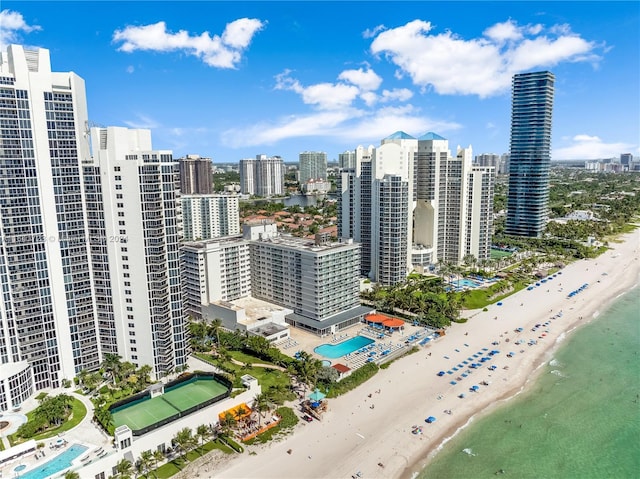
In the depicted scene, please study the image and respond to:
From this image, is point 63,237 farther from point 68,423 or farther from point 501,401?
point 501,401

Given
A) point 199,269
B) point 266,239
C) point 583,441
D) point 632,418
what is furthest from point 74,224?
point 632,418

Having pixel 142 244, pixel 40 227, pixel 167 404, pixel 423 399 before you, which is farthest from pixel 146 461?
pixel 423 399

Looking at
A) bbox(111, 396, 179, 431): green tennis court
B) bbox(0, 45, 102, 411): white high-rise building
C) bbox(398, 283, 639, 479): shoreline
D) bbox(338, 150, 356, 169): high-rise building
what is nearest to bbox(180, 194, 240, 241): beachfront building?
bbox(338, 150, 356, 169): high-rise building

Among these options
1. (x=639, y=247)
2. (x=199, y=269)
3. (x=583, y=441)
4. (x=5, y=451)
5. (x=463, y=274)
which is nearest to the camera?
(x=5, y=451)

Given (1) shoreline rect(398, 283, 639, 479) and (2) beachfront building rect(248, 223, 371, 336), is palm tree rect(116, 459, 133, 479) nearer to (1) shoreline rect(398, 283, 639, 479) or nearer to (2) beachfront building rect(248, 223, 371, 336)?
(1) shoreline rect(398, 283, 639, 479)

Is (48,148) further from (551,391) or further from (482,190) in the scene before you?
(482,190)

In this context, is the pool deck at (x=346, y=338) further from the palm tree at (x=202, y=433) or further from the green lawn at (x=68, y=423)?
the green lawn at (x=68, y=423)
